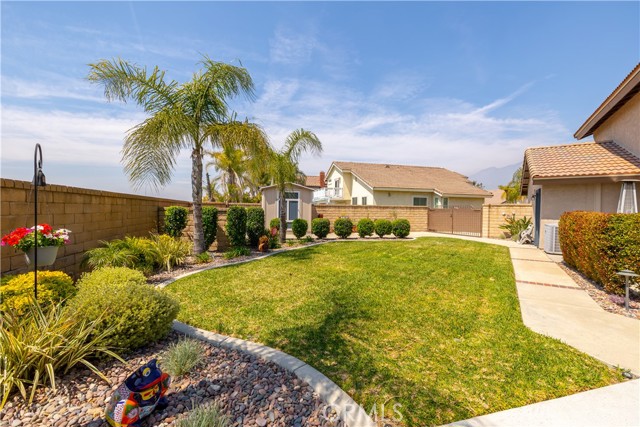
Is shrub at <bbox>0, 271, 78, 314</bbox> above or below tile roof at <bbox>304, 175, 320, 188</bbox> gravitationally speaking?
below

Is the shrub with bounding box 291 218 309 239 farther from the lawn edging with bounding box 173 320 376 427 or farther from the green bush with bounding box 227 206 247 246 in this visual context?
the lawn edging with bounding box 173 320 376 427

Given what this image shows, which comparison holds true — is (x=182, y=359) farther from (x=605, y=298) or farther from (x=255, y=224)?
(x=255, y=224)

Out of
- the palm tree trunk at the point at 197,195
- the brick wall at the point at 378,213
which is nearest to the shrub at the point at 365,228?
the brick wall at the point at 378,213

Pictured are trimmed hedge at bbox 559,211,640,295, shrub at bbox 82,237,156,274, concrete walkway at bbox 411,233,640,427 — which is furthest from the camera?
shrub at bbox 82,237,156,274

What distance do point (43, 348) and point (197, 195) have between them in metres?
6.49

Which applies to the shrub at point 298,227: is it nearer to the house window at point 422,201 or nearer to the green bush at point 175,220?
the green bush at point 175,220

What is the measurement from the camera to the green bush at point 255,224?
10.8 meters

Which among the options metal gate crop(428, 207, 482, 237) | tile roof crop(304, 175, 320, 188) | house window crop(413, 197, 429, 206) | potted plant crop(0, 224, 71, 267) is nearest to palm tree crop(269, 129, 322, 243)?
potted plant crop(0, 224, 71, 267)

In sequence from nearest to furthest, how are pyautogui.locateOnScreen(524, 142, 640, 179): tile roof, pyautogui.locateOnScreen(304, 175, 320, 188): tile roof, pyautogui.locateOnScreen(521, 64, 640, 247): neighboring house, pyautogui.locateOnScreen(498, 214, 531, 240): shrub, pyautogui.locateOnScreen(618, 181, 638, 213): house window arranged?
pyautogui.locateOnScreen(618, 181, 638, 213): house window → pyautogui.locateOnScreen(521, 64, 640, 247): neighboring house → pyautogui.locateOnScreen(524, 142, 640, 179): tile roof → pyautogui.locateOnScreen(498, 214, 531, 240): shrub → pyautogui.locateOnScreen(304, 175, 320, 188): tile roof

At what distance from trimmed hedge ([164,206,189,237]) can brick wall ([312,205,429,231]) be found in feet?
37.7

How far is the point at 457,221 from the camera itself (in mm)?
19234

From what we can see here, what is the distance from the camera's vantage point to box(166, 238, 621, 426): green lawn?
253 centimetres

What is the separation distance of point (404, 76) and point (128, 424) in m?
14.3

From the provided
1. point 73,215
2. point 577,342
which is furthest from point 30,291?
point 577,342
